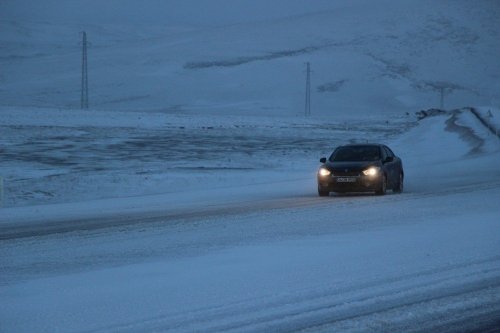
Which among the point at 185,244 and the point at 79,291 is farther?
the point at 185,244

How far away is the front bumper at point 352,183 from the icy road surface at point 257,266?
129cm

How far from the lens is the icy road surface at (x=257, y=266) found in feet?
29.5

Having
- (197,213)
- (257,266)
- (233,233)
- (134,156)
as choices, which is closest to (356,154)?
(197,213)

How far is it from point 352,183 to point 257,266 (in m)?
12.1

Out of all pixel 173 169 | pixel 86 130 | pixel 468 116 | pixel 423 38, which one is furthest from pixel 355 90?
pixel 173 169

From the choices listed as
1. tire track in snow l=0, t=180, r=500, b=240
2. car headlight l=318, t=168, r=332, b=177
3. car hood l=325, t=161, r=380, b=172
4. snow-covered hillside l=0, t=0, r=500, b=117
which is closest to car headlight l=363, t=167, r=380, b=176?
car hood l=325, t=161, r=380, b=172

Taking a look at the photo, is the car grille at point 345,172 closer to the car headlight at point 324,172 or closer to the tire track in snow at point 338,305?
the car headlight at point 324,172

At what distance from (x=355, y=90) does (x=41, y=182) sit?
127250 mm

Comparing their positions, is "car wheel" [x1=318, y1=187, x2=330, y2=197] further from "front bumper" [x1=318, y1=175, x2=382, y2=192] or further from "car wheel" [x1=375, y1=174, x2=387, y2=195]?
"car wheel" [x1=375, y1=174, x2=387, y2=195]

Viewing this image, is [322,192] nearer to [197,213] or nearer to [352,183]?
[352,183]

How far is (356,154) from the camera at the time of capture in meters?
25.7

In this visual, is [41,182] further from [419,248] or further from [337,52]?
[337,52]

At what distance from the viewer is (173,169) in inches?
1380

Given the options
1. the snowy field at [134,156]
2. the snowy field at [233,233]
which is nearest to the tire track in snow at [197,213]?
the snowy field at [233,233]
